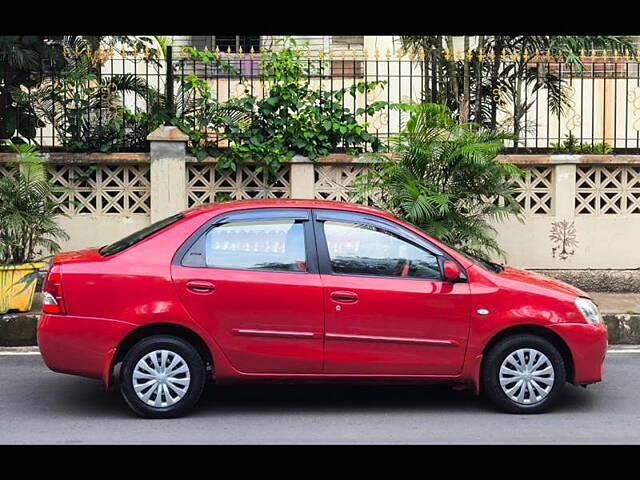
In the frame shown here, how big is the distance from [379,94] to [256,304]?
19.0 ft

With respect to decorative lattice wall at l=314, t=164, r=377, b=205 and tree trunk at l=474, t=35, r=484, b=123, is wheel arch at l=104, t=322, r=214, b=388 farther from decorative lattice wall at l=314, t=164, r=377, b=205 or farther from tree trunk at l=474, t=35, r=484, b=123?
tree trunk at l=474, t=35, r=484, b=123

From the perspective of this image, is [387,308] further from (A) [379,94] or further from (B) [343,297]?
(A) [379,94]

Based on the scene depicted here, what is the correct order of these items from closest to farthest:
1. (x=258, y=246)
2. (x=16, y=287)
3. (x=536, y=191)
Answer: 1. (x=258, y=246)
2. (x=16, y=287)
3. (x=536, y=191)

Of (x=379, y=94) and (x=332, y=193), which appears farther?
(x=379, y=94)

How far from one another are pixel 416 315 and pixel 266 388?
64.5 inches

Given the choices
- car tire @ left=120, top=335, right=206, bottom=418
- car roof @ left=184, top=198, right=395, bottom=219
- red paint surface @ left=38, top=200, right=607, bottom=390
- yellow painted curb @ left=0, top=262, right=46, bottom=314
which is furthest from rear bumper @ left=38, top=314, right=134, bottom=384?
yellow painted curb @ left=0, top=262, right=46, bottom=314

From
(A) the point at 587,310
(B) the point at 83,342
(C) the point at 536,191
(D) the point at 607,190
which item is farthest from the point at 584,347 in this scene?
(D) the point at 607,190

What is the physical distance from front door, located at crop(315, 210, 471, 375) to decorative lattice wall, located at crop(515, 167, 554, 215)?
15.9 feet

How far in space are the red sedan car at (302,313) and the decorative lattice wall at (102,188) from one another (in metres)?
4.31

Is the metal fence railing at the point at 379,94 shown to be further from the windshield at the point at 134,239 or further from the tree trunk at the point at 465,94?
the windshield at the point at 134,239

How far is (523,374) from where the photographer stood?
23.8ft

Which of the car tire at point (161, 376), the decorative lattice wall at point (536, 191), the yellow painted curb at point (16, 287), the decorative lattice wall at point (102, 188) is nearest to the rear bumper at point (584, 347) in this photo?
the car tire at point (161, 376)

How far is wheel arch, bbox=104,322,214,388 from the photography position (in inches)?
277
